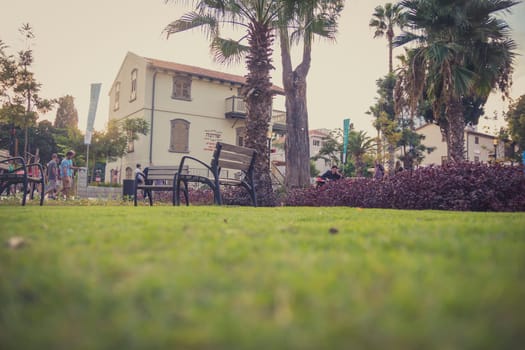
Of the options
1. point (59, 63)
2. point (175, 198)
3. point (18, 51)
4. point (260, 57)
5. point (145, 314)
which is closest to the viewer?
point (145, 314)

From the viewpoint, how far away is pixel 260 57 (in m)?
10.2

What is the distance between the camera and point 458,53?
1347 cm

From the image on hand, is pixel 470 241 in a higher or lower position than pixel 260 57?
lower

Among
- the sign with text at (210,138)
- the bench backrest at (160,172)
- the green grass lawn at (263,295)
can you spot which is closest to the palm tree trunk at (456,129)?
the bench backrest at (160,172)

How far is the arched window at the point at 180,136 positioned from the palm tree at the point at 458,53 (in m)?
14.4

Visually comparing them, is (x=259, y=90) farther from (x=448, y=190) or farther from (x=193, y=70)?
(x=193, y=70)

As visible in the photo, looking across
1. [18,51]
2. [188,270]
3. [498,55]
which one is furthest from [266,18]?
[18,51]

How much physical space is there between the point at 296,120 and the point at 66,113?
129 ft

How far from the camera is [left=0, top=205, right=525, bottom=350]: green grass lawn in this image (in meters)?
0.91

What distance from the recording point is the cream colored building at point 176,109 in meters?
23.3

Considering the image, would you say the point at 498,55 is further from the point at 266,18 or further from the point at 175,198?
the point at 175,198

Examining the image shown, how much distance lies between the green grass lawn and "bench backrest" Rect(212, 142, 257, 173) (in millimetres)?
4433

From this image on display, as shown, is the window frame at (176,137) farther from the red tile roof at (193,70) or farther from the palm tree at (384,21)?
the palm tree at (384,21)

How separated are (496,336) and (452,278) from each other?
46 cm
